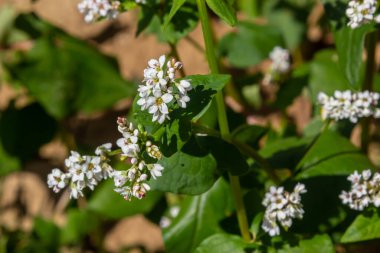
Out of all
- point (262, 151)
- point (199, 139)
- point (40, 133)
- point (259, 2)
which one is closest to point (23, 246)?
point (40, 133)

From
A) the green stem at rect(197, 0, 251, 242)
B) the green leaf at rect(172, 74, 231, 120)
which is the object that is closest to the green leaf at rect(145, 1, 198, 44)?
the green stem at rect(197, 0, 251, 242)

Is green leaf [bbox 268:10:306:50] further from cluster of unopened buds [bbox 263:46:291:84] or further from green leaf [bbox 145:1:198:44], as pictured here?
green leaf [bbox 145:1:198:44]

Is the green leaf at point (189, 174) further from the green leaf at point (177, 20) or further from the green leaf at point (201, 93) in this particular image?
the green leaf at point (177, 20)

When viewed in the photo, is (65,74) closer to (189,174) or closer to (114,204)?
(114,204)

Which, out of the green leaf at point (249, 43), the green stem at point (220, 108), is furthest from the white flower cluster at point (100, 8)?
the green leaf at point (249, 43)

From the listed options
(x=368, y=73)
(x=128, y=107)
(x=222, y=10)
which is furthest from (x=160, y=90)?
(x=128, y=107)
